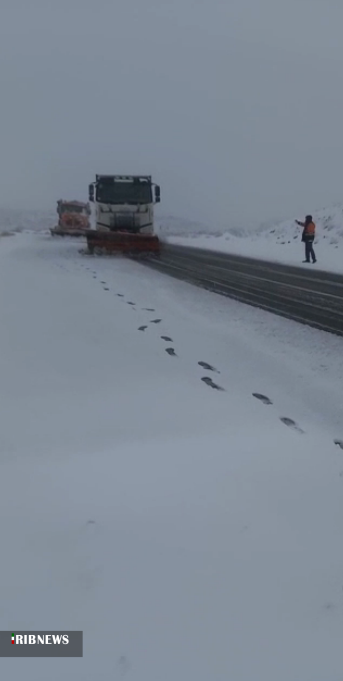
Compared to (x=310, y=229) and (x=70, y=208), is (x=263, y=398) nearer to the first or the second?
(x=310, y=229)

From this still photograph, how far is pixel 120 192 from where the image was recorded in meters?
29.5

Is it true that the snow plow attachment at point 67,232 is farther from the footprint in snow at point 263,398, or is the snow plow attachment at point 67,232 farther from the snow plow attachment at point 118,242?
the footprint in snow at point 263,398

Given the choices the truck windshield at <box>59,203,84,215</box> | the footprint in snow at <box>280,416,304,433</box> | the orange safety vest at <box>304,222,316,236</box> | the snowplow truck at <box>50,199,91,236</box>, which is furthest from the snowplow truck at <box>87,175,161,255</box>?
the footprint in snow at <box>280,416,304,433</box>

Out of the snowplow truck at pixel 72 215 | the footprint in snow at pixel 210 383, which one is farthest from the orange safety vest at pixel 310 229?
the snowplow truck at pixel 72 215

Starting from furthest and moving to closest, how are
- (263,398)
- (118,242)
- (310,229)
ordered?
(118,242)
(310,229)
(263,398)

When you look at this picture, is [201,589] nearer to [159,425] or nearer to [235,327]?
[159,425]

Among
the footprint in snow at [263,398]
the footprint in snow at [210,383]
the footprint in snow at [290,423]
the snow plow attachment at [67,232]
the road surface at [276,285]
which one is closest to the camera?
the footprint in snow at [290,423]

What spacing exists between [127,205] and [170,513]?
1007 inches

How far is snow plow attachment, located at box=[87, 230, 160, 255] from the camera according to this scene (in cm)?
2832

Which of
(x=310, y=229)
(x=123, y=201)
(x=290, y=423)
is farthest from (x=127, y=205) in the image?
(x=290, y=423)

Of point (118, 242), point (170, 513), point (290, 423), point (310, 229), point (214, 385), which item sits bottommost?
point (170, 513)

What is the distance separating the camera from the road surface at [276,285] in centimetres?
1309

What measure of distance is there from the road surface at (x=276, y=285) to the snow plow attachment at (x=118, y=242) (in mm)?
1313

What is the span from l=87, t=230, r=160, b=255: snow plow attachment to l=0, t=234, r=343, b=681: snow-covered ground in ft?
64.6
